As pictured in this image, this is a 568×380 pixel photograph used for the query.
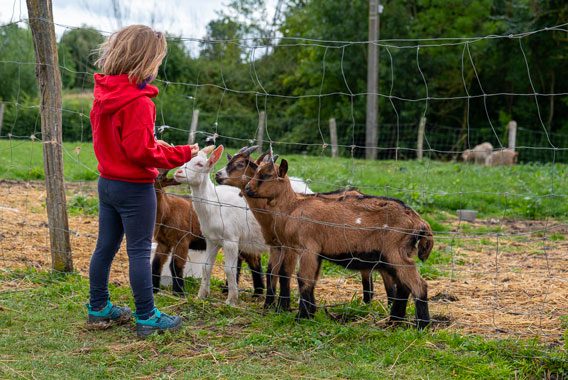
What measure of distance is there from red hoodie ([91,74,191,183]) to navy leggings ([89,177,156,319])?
8 centimetres

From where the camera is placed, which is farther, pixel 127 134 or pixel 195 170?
pixel 195 170

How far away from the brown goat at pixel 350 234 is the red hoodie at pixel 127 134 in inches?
47.7

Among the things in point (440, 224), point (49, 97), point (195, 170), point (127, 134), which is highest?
point (49, 97)

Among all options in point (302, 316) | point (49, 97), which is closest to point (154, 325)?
point (302, 316)

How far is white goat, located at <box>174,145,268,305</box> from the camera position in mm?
6426

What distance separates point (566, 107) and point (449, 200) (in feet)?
63.0

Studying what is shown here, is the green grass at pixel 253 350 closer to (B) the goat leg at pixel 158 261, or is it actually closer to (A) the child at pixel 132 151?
(A) the child at pixel 132 151

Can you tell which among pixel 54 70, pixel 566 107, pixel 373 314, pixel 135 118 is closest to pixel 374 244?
pixel 373 314

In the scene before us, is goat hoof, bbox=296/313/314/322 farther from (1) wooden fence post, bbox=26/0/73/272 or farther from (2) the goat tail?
(1) wooden fence post, bbox=26/0/73/272

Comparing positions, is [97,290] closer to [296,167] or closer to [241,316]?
[241,316]

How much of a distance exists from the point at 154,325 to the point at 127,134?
1385 mm

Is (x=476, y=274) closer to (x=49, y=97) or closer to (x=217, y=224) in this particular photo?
(x=217, y=224)

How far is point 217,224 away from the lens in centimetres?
661

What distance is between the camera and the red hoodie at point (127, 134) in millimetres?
4832
